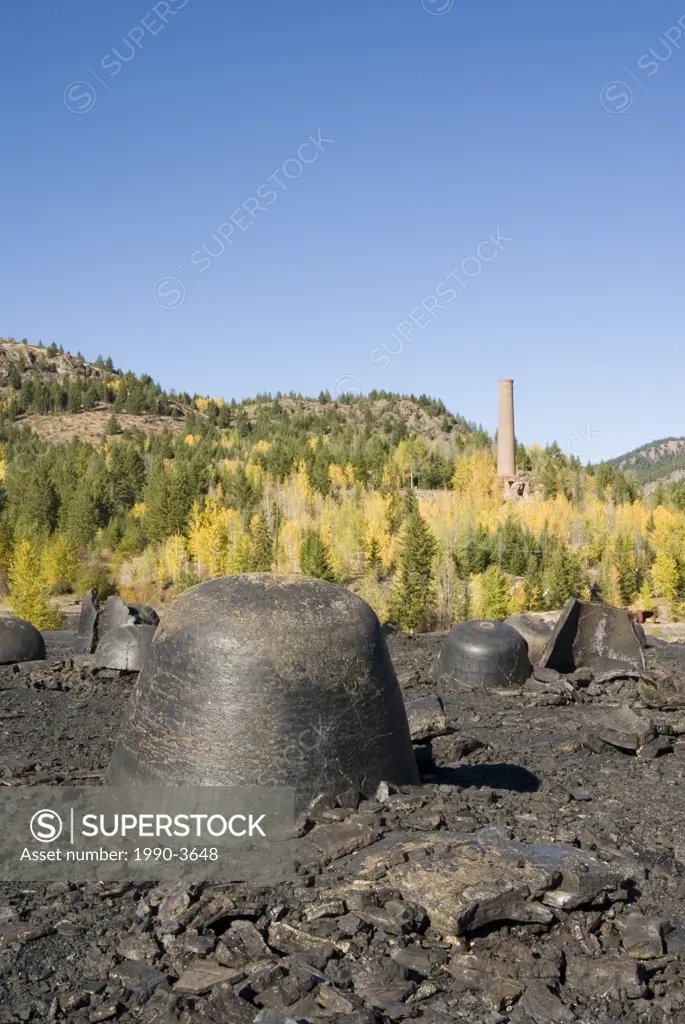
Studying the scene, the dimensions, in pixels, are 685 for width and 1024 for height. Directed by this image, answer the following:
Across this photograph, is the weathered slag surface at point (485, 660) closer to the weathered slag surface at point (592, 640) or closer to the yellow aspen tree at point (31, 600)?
the weathered slag surface at point (592, 640)

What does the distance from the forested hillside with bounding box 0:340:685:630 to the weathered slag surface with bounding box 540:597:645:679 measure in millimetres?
24830

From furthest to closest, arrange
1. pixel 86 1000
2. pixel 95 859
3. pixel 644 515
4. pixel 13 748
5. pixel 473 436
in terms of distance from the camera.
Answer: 1. pixel 473 436
2. pixel 644 515
3. pixel 13 748
4. pixel 95 859
5. pixel 86 1000

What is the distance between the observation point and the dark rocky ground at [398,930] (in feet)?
17.7

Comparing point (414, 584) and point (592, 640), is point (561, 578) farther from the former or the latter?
point (592, 640)

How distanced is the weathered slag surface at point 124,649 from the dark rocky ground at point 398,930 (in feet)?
30.7

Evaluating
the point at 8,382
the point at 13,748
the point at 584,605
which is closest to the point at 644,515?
the point at 584,605

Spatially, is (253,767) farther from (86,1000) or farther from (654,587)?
(654,587)

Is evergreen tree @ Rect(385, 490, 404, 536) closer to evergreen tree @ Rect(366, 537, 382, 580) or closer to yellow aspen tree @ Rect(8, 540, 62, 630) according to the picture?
evergreen tree @ Rect(366, 537, 382, 580)

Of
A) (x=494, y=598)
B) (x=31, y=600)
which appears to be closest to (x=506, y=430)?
(x=494, y=598)

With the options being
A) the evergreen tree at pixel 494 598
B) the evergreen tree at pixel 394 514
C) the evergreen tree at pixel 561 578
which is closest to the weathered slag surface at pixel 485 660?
the evergreen tree at pixel 494 598

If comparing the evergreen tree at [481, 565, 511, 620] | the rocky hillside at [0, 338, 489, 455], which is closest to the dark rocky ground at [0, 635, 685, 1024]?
the evergreen tree at [481, 565, 511, 620]

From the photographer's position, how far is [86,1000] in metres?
5.41

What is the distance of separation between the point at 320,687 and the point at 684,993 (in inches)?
134

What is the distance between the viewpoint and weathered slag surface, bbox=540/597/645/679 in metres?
18.9
